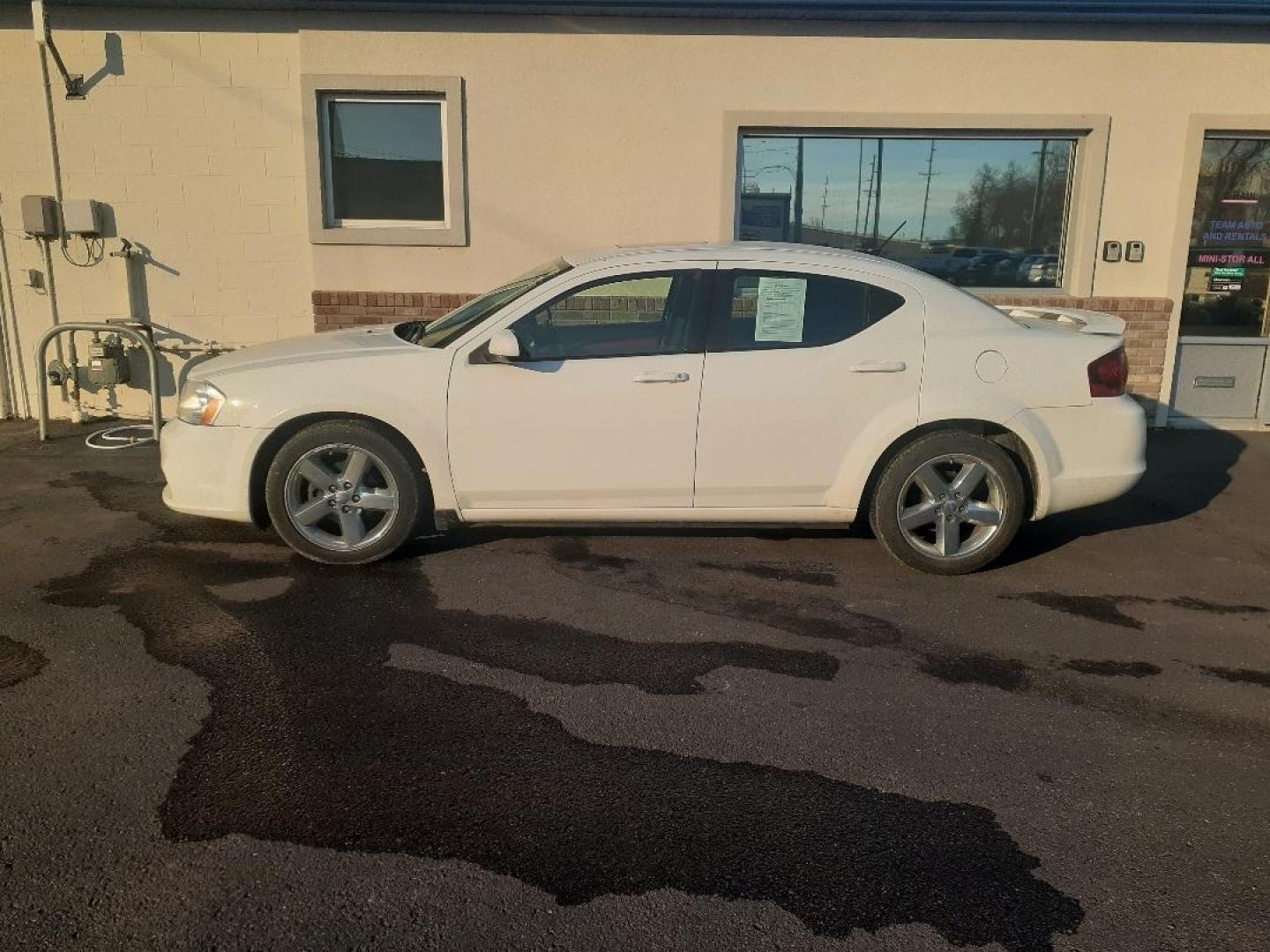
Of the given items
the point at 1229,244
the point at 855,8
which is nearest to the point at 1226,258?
the point at 1229,244

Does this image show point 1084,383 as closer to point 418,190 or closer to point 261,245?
point 418,190

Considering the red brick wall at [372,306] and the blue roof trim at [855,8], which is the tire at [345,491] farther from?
the blue roof trim at [855,8]

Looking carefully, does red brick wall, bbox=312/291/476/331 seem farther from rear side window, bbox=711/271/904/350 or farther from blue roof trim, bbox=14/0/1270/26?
rear side window, bbox=711/271/904/350

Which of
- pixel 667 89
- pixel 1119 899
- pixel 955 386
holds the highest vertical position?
pixel 667 89

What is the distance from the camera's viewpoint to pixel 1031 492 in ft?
17.4

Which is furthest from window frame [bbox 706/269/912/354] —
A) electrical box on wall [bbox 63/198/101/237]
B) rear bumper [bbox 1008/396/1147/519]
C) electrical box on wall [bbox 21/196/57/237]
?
electrical box on wall [bbox 21/196/57/237]

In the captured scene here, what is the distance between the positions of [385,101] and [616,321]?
4620mm

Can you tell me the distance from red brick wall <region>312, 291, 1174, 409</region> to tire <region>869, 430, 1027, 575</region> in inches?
155

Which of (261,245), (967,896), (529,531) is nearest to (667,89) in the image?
(261,245)

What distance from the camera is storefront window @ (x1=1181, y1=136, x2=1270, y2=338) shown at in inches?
348

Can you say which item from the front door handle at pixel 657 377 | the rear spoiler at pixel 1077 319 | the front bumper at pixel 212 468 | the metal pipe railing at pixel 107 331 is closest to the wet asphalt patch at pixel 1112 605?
the rear spoiler at pixel 1077 319

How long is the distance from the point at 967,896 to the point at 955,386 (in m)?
3.00

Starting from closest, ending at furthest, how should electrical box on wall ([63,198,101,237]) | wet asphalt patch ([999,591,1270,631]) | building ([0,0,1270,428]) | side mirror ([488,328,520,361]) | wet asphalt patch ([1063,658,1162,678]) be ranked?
wet asphalt patch ([1063,658,1162,678]), wet asphalt patch ([999,591,1270,631]), side mirror ([488,328,520,361]), building ([0,0,1270,428]), electrical box on wall ([63,198,101,237])

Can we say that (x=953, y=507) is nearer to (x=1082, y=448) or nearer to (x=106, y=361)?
(x=1082, y=448)
